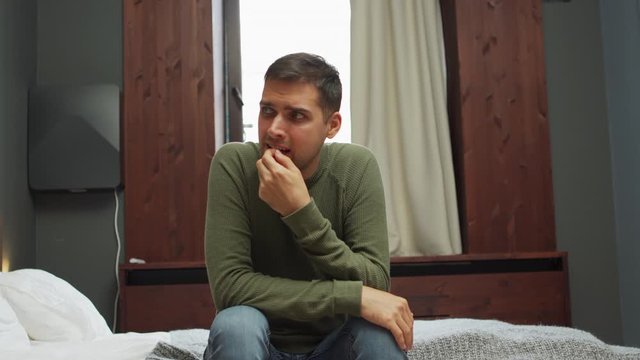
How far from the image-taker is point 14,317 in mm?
2105

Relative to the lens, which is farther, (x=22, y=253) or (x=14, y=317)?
(x=22, y=253)

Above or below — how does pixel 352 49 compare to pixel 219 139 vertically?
above

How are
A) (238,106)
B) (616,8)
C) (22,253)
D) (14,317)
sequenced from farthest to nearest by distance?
(238,106), (616,8), (22,253), (14,317)

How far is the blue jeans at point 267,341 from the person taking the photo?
1.31 metres

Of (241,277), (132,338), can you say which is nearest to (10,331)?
(132,338)

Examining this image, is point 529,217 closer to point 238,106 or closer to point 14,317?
point 238,106

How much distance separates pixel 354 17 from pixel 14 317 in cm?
239

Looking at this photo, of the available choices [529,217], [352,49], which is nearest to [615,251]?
[529,217]

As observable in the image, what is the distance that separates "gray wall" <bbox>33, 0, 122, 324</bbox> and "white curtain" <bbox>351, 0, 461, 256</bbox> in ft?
4.11

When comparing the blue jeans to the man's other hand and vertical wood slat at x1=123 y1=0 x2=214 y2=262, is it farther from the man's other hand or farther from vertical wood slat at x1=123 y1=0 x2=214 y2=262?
vertical wood slat at x1=123 y1=0 x2=214 y2=262

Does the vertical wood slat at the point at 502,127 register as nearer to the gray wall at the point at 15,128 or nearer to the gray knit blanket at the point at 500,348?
the gray knit blanket at the point at 500,348

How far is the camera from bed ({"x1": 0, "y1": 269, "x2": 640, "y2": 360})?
1737mm

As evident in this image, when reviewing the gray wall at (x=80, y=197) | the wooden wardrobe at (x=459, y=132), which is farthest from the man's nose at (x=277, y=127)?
the gray wall at (x=80, y=197)

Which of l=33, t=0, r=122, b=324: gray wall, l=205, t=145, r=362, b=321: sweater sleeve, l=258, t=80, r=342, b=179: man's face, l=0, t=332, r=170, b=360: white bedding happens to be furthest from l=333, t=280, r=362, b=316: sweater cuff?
l=33, t=0, r=122, b=324: gray wall
